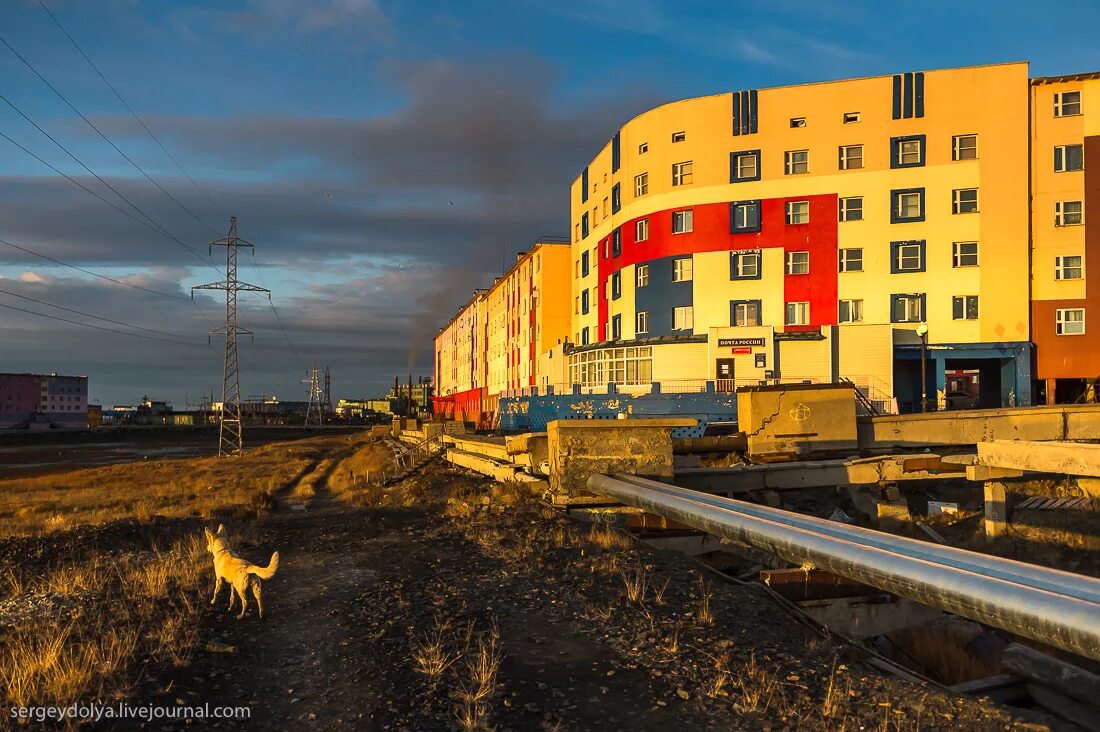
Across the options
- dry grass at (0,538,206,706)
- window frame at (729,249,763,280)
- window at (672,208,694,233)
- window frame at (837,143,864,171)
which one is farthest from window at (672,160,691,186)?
dry grass at (0,538,206,706)

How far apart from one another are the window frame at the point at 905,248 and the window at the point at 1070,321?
295 inches

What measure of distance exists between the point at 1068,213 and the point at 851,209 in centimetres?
1128

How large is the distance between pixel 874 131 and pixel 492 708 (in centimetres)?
4319

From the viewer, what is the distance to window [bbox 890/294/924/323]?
39250mm

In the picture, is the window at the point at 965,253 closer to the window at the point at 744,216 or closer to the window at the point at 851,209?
the window at the point at 851,209

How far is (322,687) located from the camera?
199 inches

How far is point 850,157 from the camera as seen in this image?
40531 mm

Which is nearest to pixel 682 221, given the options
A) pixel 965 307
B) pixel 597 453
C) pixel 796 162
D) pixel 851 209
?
pixel 796 162

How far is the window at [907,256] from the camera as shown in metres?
39.5

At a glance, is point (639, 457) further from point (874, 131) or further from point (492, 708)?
point (874, 131)

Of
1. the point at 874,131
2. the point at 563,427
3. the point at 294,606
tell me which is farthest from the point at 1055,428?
the point at 874,131

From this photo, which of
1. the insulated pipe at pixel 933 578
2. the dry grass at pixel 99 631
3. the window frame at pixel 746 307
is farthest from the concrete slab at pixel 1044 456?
the window frame at pixel 746 307

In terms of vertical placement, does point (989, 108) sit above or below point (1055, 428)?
above

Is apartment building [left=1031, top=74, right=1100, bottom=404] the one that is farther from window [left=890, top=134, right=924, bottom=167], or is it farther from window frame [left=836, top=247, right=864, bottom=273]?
window frame [left=836, top=247, right=864, bottom=273]
